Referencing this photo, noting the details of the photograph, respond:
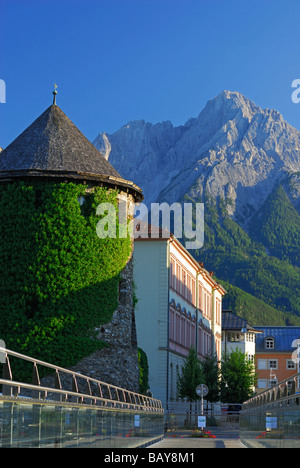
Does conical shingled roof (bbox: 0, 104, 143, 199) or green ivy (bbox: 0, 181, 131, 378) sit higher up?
conical shingled roof (bbox: 0, 104, 143, 199)

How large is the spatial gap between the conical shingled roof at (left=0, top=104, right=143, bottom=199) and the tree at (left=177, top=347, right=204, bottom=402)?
17743mm

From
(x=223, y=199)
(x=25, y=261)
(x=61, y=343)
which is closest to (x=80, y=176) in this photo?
(x=25, y=261)

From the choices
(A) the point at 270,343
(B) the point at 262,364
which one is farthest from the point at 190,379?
(A) the point at 270,343

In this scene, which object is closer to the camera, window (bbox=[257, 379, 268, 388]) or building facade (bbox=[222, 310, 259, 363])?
building facade (bbox=[222, 310, 259, 363])

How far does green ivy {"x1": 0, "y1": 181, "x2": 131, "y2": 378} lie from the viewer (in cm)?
3141

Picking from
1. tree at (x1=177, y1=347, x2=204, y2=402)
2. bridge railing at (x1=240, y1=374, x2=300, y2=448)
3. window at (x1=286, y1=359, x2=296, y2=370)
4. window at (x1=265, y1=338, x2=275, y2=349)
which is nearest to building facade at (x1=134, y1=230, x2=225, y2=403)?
tree at (x1=177, y1=347, x2=204, y2=402)

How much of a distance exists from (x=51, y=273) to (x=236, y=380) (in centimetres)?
3259

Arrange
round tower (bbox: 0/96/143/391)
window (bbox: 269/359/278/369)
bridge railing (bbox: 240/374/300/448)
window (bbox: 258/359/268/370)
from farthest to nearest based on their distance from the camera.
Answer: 1. window (bbox: 258/359/268/370)
2. window (bbox: 269/359/278/369)
3. round tower (bbox: 0/96/143/391)
4. bridge railing (bbox: 240/374/300/448)

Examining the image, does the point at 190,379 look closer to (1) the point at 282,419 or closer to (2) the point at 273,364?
(1) the point at 282,419

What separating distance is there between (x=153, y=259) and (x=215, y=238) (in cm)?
12471

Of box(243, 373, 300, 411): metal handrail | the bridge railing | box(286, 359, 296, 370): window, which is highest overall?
box(286, 359, 296, 370): window

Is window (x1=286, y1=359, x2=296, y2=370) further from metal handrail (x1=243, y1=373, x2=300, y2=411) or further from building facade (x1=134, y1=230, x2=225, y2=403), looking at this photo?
metal handrail (x1=243, y1=373, x2=300, y2=411)

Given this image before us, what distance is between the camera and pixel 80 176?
109 feet
